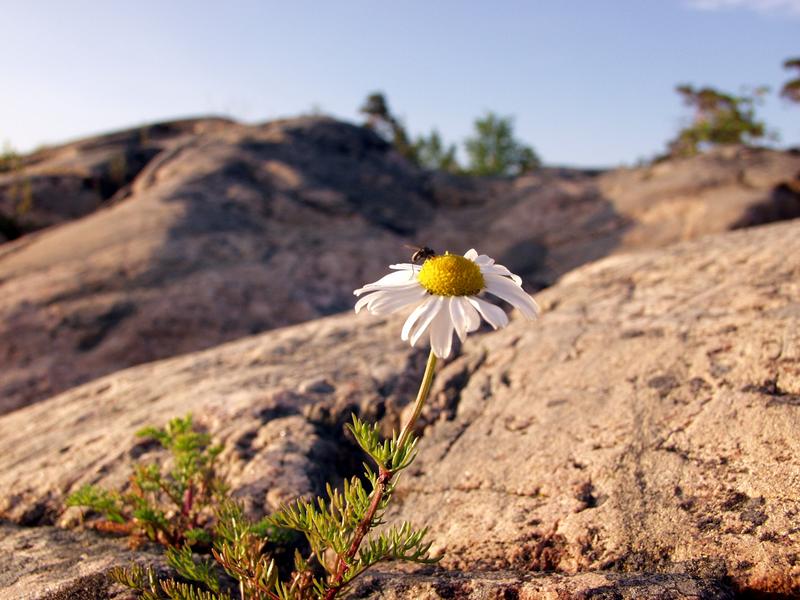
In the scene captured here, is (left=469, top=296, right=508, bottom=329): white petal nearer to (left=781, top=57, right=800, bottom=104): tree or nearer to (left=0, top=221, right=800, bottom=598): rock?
(left=0, top=221, right=800, bottom=598): rock

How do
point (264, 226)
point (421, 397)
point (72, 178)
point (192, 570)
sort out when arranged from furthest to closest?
point (72, 178), point (264, 226), point (192, 570), point (421, 397)

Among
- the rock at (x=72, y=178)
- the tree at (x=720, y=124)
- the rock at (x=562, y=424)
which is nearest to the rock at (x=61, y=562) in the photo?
the rock at (x=562, y=424)

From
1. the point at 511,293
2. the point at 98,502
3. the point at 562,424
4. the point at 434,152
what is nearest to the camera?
the point at 511,293

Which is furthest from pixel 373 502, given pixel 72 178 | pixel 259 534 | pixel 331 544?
pixel 72 178

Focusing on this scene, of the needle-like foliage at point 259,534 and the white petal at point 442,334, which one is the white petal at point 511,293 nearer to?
the white petal at point 442,334

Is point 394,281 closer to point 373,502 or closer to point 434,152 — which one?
point 373,502

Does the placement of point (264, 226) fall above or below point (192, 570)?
above
